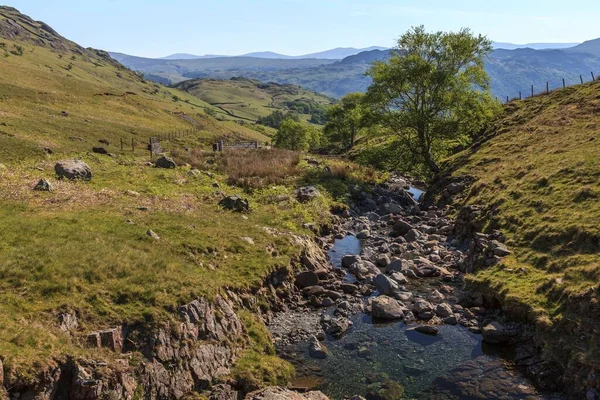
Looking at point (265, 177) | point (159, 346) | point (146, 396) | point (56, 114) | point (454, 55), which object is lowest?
point (146, 396)

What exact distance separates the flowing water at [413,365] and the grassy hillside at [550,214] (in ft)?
8.58

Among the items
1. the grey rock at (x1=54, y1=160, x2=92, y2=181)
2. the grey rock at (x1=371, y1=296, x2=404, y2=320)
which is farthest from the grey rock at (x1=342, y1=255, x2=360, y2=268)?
the grey rock at (x1=54, y1=160, x2=92, y2=181)

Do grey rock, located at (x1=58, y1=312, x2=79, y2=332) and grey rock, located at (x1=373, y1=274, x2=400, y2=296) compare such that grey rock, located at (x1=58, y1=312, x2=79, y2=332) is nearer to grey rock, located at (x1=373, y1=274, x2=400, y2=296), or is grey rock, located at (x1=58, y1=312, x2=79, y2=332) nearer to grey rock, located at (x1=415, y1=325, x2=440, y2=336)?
grey rock, located at (x1=415, y1=325, x2=440, y2=336)

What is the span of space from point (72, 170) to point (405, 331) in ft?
97.0

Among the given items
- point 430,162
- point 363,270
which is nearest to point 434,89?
point 430,162

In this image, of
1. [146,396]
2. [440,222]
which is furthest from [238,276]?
[440,222]

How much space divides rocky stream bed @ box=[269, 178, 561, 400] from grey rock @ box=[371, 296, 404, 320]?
6 centimetres

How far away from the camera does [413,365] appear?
18.9 meters

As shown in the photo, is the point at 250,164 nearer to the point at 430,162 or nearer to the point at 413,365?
the point at 430,162

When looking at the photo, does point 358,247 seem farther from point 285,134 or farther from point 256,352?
point 285,134

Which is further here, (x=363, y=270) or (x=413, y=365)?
(x=363, y=270)

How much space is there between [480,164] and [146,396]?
4505 cm

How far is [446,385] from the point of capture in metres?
17.4

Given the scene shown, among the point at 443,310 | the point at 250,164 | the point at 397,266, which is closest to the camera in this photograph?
the point at 443,310
